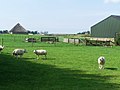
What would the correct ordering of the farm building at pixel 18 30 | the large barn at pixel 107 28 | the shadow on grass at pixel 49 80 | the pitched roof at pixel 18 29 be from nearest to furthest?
the shadow on grass at pixel 49 80 → the large barn at pixel 107 28 → the farm building at pixel 18 30 → the pitched roof at pixel 18 29

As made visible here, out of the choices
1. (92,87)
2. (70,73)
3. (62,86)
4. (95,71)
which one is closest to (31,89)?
(62,86)

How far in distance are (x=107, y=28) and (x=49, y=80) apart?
62.3 m

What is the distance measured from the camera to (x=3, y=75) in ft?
58.2

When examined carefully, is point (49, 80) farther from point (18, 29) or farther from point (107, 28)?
point (18, 29)

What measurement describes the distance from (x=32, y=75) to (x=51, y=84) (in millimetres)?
2922

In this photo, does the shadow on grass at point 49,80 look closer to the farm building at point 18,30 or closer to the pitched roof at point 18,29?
the farm building at point 18,30

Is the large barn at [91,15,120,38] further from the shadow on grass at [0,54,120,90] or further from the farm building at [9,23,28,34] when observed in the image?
the farm building at [9,23,28,34]

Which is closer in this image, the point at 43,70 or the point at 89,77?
the point at 89,77

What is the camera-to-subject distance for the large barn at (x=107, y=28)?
7431 centimetres

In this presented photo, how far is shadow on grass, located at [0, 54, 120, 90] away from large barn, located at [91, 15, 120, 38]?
2151 inches

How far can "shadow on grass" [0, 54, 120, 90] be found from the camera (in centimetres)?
1452

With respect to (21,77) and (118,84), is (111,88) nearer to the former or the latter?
(118,84)

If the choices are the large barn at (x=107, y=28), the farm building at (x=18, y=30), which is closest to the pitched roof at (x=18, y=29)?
the farm building at (x=18, y=30)

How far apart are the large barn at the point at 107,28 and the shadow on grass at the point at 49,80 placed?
54.6 m
